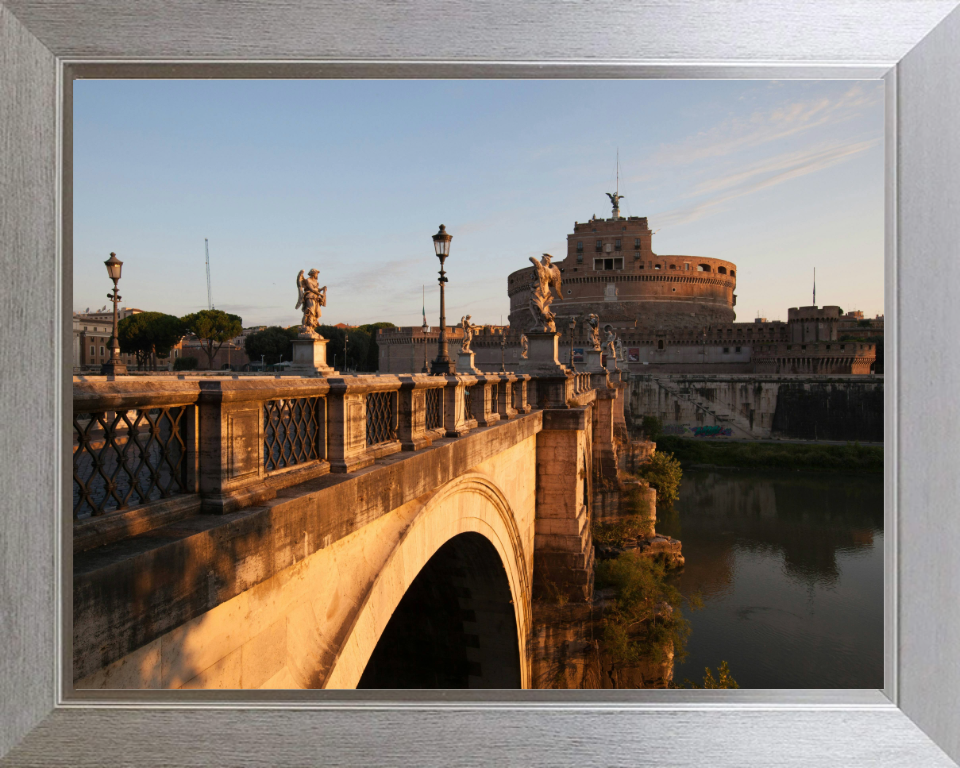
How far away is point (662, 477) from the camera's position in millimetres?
32406

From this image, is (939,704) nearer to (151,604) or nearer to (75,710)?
(151,604)

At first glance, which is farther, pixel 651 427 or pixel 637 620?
pixel 651 427

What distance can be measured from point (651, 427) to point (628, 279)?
123 ft

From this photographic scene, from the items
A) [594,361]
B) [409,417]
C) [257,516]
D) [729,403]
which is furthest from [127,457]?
[729,403]

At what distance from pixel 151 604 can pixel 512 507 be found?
7667mm

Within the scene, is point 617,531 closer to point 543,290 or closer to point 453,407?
point 543,290

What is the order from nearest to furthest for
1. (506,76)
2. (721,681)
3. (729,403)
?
(506,76) → (721,681) → (729,403)

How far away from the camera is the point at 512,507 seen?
9805 millimetres

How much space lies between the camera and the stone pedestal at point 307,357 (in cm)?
1055

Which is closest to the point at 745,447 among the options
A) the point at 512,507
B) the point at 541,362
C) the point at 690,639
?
the point at 690,639

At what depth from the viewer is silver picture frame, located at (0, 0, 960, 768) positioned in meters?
2.94

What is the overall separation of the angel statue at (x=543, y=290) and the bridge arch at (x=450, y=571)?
13.3ft

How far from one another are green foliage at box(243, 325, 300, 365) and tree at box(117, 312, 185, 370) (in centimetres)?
363

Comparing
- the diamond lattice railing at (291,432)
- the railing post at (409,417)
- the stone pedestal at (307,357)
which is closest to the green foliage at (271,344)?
the stone pedestal at (307,357)
